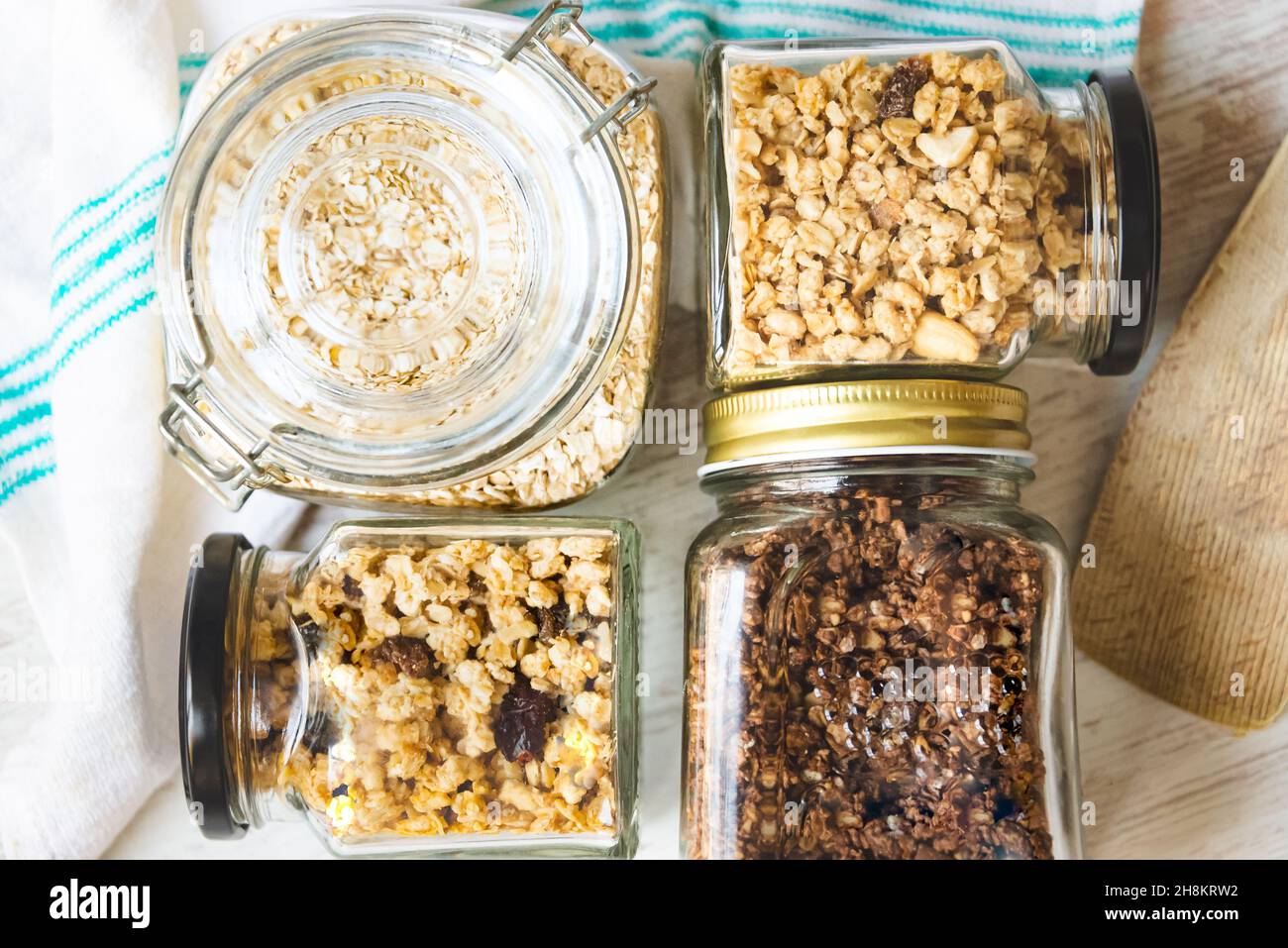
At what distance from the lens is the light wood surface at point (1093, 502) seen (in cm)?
78

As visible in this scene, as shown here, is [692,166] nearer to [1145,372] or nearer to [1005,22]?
[1005,22]

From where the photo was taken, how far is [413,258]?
0.62 metres

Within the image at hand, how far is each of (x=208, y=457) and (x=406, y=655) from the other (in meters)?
0.19

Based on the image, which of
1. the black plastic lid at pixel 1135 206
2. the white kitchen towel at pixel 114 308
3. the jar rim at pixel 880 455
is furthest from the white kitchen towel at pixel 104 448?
the black plastic lid at pixel 1135 206

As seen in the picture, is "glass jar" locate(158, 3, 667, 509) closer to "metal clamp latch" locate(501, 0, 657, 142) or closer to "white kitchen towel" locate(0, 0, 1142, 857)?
"metal clamp latch" locate(501, 0, 657, 142)

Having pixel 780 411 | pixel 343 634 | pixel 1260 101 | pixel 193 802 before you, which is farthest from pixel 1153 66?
pixel 193 802

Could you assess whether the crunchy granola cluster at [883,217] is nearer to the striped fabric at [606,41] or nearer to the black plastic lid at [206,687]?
the striped fabric at [606,41]

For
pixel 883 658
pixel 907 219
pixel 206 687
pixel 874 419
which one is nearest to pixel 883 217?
pixel 907 219

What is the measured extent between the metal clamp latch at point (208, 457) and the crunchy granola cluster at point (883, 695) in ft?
0.99

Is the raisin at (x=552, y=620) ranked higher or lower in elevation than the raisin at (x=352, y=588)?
lower

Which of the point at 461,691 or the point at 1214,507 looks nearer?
the point at 461,691

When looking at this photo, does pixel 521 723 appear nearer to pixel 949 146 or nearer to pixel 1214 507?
pixel 949 146

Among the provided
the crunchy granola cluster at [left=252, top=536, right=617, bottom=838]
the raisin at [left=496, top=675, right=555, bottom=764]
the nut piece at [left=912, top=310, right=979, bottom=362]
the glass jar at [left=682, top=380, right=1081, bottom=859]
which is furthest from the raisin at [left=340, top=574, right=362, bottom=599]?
the nut piece at [left=912, top=310, right=979, bottom=362]

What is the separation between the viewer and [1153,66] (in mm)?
788
